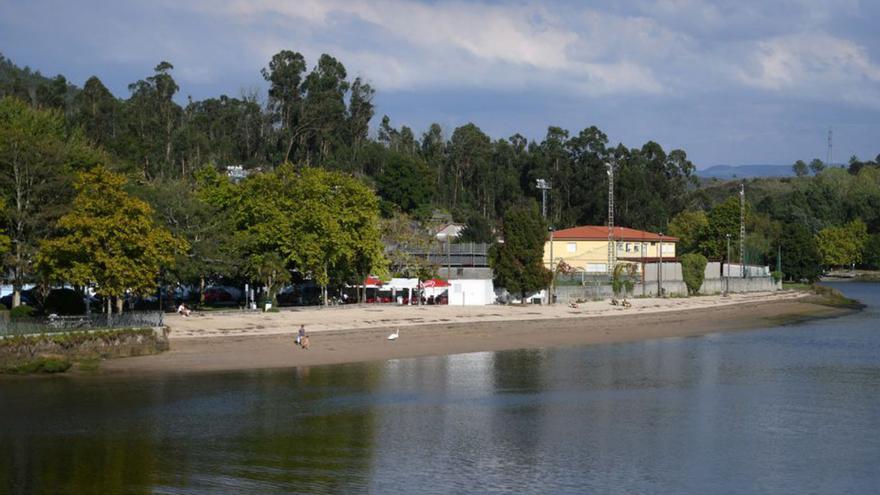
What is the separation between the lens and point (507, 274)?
7606cm

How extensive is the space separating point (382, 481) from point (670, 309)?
5712 centimetres

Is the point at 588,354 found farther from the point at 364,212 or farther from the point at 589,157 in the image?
the point at 589,157

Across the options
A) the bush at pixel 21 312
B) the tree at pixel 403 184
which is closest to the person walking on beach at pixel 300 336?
the bush at pixel 21 312

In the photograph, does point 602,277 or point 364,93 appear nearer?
point 602,277

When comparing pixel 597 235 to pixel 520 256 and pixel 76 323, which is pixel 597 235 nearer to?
pixel 520 256

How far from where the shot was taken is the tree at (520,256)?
75875 millimetres

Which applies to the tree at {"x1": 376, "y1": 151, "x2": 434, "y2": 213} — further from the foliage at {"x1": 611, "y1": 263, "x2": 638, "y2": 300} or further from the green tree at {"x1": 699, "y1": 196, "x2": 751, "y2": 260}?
the foliage at {"x1": 611, "y1": 263, "x2": 638, "y2": 300}

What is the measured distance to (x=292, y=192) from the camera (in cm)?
6612

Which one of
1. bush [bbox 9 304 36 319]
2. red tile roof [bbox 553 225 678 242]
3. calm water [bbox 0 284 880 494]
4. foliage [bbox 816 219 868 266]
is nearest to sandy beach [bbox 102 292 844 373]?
calm water [bbox 0 284 880 494]

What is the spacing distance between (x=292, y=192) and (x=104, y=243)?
18682mm

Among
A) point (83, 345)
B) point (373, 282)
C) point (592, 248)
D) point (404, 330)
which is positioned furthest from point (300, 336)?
point (592, 248)

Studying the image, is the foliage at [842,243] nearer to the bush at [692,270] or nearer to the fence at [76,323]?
the bush at [692,270]

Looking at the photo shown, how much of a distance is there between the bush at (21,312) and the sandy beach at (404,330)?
6.89m

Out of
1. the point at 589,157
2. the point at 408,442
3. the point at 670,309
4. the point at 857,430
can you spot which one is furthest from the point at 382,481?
the point at 589,157
